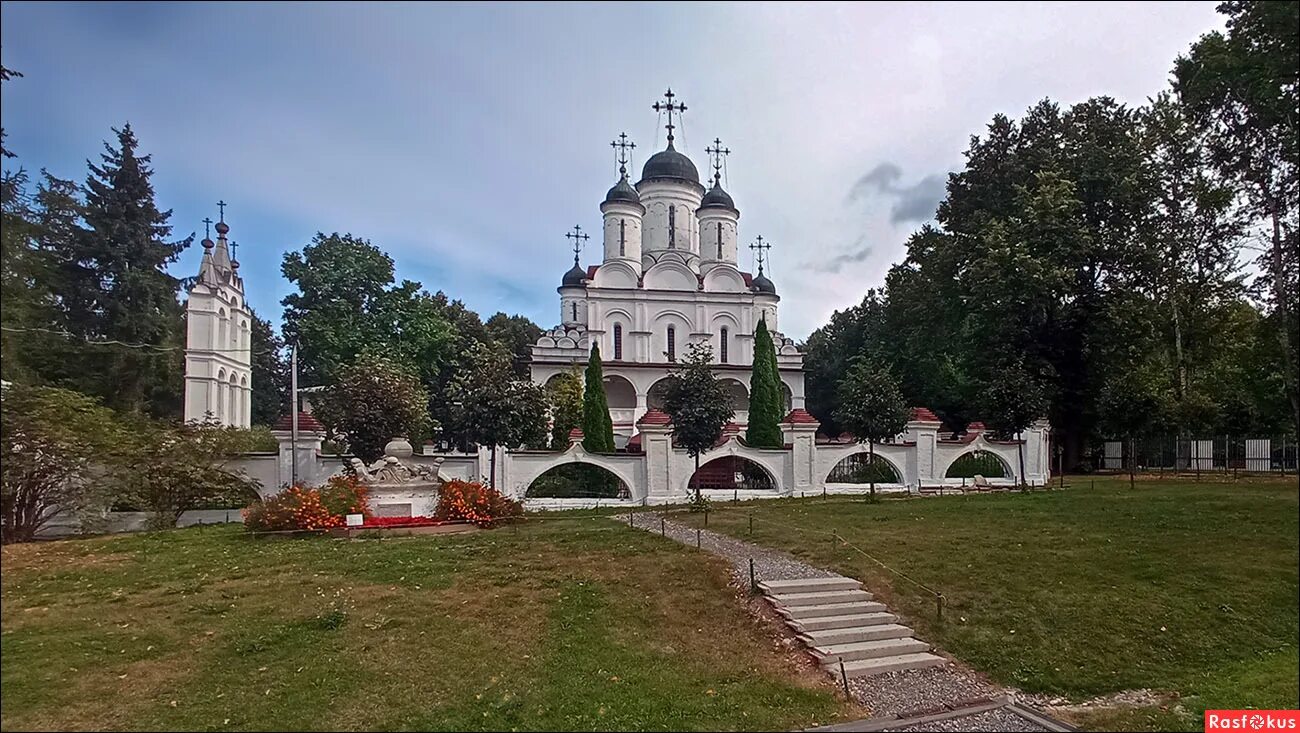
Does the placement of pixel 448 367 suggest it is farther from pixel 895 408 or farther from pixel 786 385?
pixel 895 408

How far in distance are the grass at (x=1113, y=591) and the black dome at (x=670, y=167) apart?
32.2m

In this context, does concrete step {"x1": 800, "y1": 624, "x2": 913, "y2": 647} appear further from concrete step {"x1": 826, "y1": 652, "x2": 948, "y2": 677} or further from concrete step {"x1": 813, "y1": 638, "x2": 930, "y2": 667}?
concrete step {"x1": 826, "y1": 652, "x2": 948, "y2": 677}

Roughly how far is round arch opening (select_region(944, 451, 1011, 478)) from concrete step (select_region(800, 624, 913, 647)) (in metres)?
15.2

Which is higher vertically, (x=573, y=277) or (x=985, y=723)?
(x=573, y=277)

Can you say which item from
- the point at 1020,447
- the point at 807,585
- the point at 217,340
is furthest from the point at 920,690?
the point at 1020,447

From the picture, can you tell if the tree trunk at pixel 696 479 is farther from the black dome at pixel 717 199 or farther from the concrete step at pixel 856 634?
the black dome at pixel 717 199

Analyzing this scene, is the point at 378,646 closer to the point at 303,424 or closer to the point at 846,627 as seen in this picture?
the point at 846,627

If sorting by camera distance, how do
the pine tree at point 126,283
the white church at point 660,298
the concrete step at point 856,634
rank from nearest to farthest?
1. the pine tree at point 126,283
2. the concrete step at point 856,634
3. the white church at point 660,298

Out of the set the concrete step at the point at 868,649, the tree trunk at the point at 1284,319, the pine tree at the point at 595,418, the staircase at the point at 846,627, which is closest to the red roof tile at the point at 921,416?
the pine tree at the point at 595,418

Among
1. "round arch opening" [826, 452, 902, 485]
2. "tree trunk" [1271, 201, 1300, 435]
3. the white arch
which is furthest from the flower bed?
"tree trunk" [1271, 201, 1300, 435]

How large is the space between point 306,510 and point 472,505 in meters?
2.98

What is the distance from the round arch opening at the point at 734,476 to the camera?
21270 millimetres

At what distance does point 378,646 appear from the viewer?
268 inches

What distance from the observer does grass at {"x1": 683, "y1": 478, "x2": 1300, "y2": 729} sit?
Result: 6562mm
